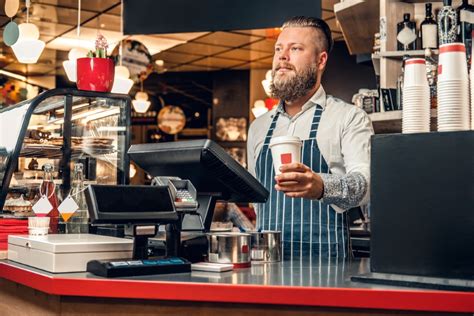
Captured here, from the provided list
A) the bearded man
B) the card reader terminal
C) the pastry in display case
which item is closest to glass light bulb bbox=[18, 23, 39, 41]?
the pastry in display case

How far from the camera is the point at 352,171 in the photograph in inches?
103

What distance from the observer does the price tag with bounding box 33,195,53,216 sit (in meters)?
2.52

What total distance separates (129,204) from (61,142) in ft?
3.97

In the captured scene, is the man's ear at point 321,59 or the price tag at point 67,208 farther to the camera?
the man's ear at point 321,59

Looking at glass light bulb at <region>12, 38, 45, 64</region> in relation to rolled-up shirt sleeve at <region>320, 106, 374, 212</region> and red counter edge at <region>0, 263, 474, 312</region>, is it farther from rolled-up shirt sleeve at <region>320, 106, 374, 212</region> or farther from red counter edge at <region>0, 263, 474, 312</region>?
red counter edge at <region>0, 263, 474, 312</region>

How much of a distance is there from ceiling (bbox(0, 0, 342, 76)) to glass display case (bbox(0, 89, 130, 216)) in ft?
15.8

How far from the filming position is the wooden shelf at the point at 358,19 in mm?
3945

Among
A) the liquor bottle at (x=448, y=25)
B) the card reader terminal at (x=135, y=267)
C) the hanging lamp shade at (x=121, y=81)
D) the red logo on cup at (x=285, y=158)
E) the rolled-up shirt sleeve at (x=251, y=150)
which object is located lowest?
the card reader terminal at (x=135, y=267)

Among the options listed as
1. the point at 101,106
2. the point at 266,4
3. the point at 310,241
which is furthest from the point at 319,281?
the point at 266,4

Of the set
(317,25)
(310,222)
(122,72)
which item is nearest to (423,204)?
(310,222)

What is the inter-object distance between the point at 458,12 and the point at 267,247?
2.06 metres

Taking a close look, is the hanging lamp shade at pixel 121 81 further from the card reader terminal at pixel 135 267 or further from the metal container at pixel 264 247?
the card reader terminal at pixel 135 267

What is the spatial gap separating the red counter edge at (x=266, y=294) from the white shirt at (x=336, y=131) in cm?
101

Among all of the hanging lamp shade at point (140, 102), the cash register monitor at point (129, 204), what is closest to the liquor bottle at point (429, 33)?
the cash register monitor at point (129, 204)
